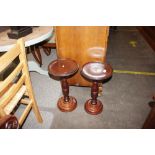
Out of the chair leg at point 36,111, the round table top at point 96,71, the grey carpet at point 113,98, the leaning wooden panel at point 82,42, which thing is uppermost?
the leaning wooden panel at point 82,42

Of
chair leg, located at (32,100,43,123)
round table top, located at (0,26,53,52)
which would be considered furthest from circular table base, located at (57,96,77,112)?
round table top, located at (0,26,53,52)

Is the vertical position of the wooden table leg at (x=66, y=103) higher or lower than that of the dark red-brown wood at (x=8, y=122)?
lower

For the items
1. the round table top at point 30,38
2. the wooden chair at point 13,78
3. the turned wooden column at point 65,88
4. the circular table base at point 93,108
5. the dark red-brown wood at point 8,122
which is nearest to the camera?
the dark red-brown wood at point 8,122

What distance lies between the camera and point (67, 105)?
1920 mm

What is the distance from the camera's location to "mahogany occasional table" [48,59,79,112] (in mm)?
1612

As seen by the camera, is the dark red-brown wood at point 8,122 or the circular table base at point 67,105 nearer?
the dark red-brown wood at point 8,122

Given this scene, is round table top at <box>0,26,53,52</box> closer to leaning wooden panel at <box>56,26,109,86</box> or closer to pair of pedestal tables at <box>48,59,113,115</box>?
leaning wooden panel at <box>56,26,109,86</box>

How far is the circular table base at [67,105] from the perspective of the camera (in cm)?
190

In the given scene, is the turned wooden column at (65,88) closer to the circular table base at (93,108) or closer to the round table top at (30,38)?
the circular table base at (93,108)

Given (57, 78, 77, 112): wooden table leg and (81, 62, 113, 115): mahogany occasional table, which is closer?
(81, 62, 113, 115): mahogany occasional table

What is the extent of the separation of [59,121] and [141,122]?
3.04 feet

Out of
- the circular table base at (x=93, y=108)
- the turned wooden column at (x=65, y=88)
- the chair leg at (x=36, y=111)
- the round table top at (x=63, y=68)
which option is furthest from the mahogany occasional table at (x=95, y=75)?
the chair leg at (x=36, y=111)

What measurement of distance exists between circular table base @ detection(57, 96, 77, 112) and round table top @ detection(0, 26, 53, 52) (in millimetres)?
786

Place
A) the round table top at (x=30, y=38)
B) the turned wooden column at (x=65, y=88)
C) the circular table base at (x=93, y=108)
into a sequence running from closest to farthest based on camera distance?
1. the round table top at (x=30, y=38)
2. the turned wooden column at (x=65, y=88)
3. the circular table base at (x=93, y=108)
